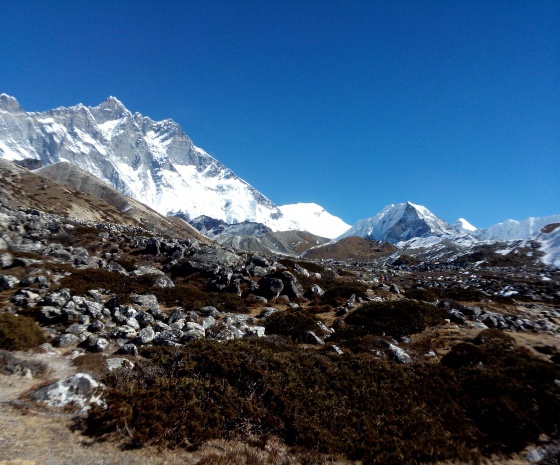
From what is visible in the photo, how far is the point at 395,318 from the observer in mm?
24438

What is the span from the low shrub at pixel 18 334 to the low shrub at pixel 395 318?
722 inches

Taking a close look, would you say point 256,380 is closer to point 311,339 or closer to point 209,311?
point 311,339

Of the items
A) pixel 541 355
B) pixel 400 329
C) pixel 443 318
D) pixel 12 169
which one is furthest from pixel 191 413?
pixel 12 169

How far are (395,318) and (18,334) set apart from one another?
23.1 meters

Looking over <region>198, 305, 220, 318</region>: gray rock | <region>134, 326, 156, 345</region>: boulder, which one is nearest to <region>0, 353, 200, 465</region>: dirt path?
<region>134, 326, 156, 345</region>: boulder

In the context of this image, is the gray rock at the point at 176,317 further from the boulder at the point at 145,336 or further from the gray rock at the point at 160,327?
the boulder at the point at 145,336

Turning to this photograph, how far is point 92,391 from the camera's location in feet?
36.9

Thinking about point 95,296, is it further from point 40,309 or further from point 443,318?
point 443,318

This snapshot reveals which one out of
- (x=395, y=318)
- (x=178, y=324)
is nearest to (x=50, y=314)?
(x=178, y=324)

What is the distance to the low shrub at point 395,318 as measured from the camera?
75.2ft

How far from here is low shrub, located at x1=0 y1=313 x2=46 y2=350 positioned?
14.1 meters

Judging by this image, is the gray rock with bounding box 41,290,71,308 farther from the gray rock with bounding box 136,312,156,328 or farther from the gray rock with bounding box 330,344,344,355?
the gray rock with bounding box 330,344,344,355

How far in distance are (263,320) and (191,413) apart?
13157 mm

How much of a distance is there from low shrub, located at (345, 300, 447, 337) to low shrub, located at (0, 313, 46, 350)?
18348mm
